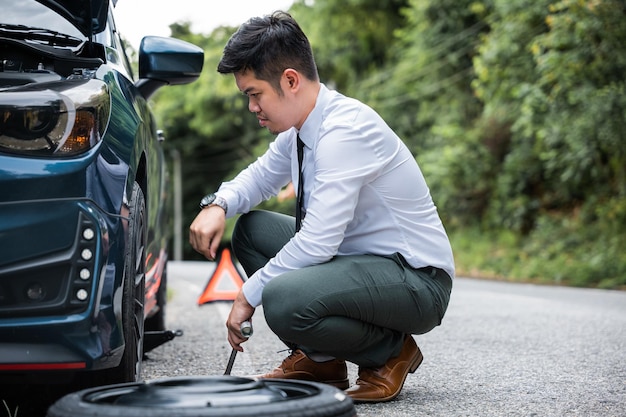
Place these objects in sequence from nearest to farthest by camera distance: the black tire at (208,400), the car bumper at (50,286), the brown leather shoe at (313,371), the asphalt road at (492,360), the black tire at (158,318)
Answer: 1. the black tire at (208,400)
2. the car bumper at (50,286)
3. the asphalt road at (492,360)
4. the brown leather shoe at (313,371)
5. the black tire at (158,318)

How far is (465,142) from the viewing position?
72.4 ft

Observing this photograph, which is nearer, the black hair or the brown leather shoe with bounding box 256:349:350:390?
the black hair

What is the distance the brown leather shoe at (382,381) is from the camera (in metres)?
3.43

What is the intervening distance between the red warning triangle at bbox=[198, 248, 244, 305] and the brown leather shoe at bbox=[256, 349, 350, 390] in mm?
4886

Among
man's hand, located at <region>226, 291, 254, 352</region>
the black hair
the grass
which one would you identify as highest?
the black hair

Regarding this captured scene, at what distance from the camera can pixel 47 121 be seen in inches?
101

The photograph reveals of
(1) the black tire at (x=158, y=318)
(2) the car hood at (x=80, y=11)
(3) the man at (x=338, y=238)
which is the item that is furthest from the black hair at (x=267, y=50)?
(1) the black tire at (x=158, y=318)

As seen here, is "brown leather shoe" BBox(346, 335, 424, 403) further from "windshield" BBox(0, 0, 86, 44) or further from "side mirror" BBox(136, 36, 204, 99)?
"windshield" BBox(0, 0, 86, 44)

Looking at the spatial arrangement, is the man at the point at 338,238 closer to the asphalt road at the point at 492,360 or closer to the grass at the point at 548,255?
Result: the asphalt road at the point at 492,360

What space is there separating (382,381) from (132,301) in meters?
1.05

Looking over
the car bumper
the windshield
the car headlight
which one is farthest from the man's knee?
the windshield

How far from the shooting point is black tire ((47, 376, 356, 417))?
2104 millimetres

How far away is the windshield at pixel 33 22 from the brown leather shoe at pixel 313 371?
1488 millimetres

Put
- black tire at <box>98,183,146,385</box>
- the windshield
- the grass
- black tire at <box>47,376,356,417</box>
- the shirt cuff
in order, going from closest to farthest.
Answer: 1. black tire at <box>47,376,356,417</box>
2. black tire at <box>98,183,146,385</box>
3. the windshield
4. the shirt cuff
5. the grass
